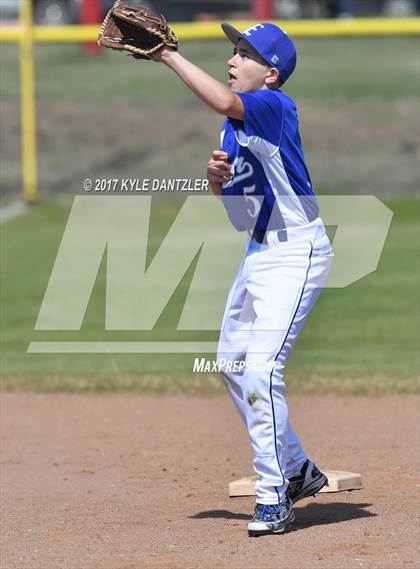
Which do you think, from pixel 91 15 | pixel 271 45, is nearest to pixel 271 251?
pixel 271 45

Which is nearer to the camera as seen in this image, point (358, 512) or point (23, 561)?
point (23, 561)

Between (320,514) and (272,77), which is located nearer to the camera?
(272,77)

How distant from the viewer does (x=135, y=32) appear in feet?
14.9

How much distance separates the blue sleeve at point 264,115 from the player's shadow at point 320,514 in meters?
1.61

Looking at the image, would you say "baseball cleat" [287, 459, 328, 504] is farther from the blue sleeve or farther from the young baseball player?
the blue sleeve

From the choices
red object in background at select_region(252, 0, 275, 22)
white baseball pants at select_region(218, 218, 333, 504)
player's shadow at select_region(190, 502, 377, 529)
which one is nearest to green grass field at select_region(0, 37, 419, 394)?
red object in background at select_region(252, 0, 275, 22)

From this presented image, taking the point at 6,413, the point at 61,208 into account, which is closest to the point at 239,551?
the point at 6,413

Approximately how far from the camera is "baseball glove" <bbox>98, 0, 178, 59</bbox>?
4.47 m

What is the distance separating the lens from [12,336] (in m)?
9.52

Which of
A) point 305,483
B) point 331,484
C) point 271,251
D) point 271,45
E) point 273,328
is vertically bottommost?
point 331,484

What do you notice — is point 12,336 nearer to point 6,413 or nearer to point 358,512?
point 6,413

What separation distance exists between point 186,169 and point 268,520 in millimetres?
12174

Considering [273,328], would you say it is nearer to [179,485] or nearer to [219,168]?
[219,168]

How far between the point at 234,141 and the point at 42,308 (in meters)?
5.60
